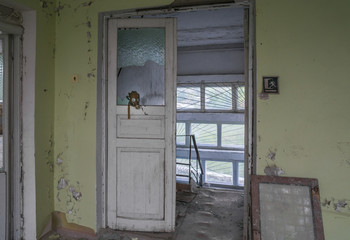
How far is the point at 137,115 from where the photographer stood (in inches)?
91.5

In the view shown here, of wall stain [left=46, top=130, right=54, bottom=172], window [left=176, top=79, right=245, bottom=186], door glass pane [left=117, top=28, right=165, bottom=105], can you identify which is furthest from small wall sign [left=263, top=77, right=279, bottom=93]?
window [left=176, top=79, right=245, bottom=186]

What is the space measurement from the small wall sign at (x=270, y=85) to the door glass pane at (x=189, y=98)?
153 inches

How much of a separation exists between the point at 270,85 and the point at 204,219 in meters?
1.71

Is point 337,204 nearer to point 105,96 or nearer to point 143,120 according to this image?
point 143,120

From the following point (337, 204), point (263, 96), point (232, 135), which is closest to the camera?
point (337, 204)

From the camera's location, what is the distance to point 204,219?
2.65 m

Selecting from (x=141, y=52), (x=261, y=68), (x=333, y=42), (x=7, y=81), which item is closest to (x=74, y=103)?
(x=7, y=81)

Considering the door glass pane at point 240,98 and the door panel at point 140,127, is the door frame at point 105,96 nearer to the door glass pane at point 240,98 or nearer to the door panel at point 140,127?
the door panel at point 140,127

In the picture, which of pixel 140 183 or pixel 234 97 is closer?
pixel 140 183

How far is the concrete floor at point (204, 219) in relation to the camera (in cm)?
228

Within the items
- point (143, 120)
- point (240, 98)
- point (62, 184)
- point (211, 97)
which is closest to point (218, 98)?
point (211, 97)

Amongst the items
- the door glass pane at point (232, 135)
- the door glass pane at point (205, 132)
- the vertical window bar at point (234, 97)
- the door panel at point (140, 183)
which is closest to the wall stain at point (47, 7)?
the door panel at point (140, 183)

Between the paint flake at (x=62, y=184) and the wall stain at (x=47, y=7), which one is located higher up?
the wall stain at (x=47, y=7)

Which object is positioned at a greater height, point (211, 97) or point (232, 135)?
point (211, 97)
